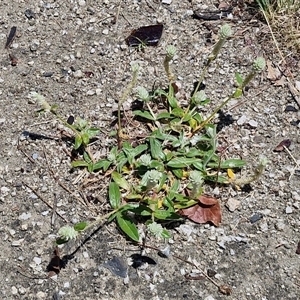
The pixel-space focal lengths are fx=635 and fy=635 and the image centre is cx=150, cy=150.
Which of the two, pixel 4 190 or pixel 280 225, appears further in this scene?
pixel 4 190

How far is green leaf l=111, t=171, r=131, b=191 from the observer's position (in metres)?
3.14

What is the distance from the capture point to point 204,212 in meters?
3.11

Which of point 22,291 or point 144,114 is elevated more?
point 144,114

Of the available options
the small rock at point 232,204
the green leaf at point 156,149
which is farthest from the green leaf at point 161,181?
the small rock at point 232,204

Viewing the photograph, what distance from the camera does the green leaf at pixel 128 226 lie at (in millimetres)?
2986

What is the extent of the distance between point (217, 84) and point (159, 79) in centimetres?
33

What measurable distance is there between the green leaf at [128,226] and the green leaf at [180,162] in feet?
1.15

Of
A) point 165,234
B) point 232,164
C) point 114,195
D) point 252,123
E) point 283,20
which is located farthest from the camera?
point 283,20

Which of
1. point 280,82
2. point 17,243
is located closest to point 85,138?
point 17,243

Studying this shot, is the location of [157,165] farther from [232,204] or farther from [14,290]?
[14,290]

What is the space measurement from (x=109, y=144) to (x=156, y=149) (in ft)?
0.94

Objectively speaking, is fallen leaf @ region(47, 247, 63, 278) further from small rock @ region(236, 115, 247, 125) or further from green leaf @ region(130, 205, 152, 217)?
small rock @ region(236, 115, 247, 125)

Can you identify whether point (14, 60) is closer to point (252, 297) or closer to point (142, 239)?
point (142, 239)

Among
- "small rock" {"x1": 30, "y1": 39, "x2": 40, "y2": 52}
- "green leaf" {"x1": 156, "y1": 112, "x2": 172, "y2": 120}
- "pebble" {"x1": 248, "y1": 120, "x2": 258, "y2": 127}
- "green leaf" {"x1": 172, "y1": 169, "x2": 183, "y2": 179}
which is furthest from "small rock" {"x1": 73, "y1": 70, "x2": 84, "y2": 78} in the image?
"pebble" {"x1": 248, "y1": 120, "x2": 258, "y2": 127}
